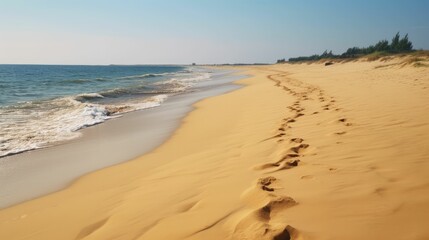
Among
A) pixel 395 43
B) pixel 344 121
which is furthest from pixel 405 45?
pixel 344 121

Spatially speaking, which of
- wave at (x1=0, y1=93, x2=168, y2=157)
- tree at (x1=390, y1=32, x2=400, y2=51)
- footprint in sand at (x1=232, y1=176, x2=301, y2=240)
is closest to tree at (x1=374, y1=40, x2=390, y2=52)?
tree at (x1=390, y1=32, x2=400, y2=51)

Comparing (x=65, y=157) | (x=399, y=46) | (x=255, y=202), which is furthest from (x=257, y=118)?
(x=399, y=46)

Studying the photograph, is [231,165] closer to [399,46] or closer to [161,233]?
[161,233]

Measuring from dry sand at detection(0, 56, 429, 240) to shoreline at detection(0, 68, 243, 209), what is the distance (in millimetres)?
364

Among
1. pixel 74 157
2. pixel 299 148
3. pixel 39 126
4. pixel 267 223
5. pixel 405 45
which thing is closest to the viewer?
pixel 267 223

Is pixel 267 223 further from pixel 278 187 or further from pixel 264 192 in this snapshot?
pixel 278 187

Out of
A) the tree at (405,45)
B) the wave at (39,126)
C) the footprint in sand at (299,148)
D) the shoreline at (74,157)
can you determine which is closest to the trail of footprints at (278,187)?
the footprint in sand at (299,148)

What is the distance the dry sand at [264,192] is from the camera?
2182mm

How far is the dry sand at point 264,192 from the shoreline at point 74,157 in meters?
0.36

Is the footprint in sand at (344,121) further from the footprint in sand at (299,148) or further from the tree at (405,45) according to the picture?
the tree at (405,45)

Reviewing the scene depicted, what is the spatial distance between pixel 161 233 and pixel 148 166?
2159 mm

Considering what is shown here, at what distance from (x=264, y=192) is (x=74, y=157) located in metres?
3.85

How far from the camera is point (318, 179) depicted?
2949mm

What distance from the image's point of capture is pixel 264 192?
9.07ft
